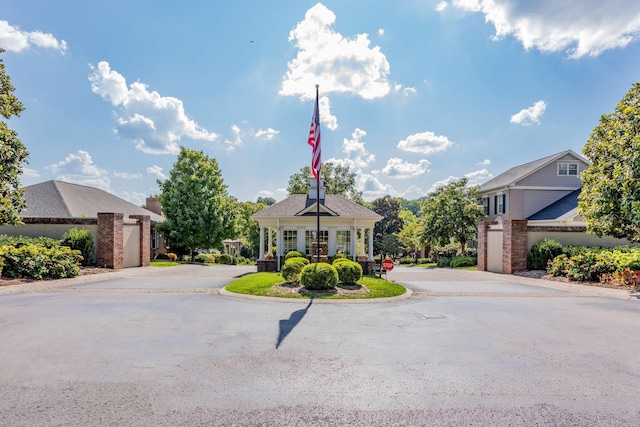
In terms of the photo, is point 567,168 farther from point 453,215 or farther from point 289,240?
point 289,240

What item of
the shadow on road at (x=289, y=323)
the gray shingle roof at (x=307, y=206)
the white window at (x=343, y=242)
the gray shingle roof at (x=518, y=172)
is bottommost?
the shadow on road at (x=289, y=323)

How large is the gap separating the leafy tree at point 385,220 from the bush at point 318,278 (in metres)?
39.9

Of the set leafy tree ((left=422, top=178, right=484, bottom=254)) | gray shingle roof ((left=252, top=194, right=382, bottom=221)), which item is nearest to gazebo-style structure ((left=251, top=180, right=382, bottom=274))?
gray shingle roof ((left=252, top=194, right=382, bottom=221))

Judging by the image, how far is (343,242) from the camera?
21.4 metres

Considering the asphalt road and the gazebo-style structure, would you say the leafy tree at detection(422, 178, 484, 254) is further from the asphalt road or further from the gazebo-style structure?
the asphalt road

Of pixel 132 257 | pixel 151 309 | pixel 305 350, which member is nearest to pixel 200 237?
pixel 132 257

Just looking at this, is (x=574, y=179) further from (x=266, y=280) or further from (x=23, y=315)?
A: (x=23, y=315)

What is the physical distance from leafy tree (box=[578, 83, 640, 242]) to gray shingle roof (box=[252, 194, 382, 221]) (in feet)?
31.9

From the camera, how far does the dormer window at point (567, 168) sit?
2936 centimetres

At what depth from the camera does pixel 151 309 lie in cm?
960

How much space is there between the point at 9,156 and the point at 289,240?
42.5ft

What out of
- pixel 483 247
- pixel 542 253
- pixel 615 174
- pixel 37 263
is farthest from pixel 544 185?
pixel 37 263

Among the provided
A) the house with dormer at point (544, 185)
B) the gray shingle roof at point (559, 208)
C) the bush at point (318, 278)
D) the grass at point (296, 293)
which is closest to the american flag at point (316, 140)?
the bush at point (318, 278)

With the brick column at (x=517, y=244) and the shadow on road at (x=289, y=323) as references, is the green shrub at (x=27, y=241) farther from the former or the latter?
the brick column at (x=517, y=244)
